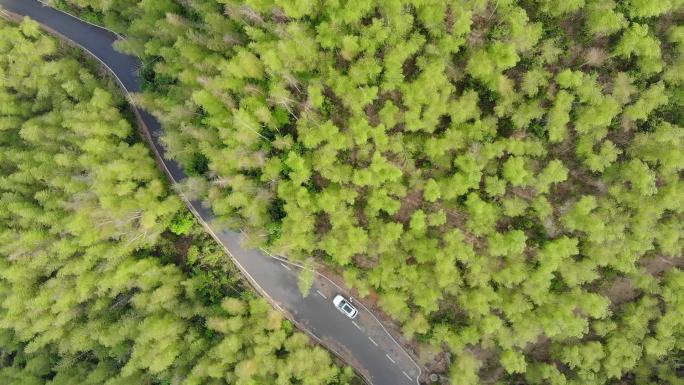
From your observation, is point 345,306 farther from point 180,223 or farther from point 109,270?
point 109,270

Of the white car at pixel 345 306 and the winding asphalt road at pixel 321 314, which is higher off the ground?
the white car at pixel 345 306

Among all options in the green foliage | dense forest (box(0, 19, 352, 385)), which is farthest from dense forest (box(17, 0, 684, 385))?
dense forest (box(0, 19, 352, 385))

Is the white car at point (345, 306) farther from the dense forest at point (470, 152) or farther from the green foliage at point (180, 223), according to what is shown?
the green foliage at point (180, 223)

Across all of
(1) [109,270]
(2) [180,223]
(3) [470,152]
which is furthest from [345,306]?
(1) [109,270]

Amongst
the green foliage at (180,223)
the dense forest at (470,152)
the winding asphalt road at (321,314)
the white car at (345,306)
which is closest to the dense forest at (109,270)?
the green foliage at (180,223)

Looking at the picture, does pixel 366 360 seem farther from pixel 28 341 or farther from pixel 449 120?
pixel 28 341

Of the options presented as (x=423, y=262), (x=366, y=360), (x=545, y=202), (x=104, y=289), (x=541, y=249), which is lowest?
(x=104, y=289)

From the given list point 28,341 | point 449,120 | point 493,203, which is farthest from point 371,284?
point 28,341
